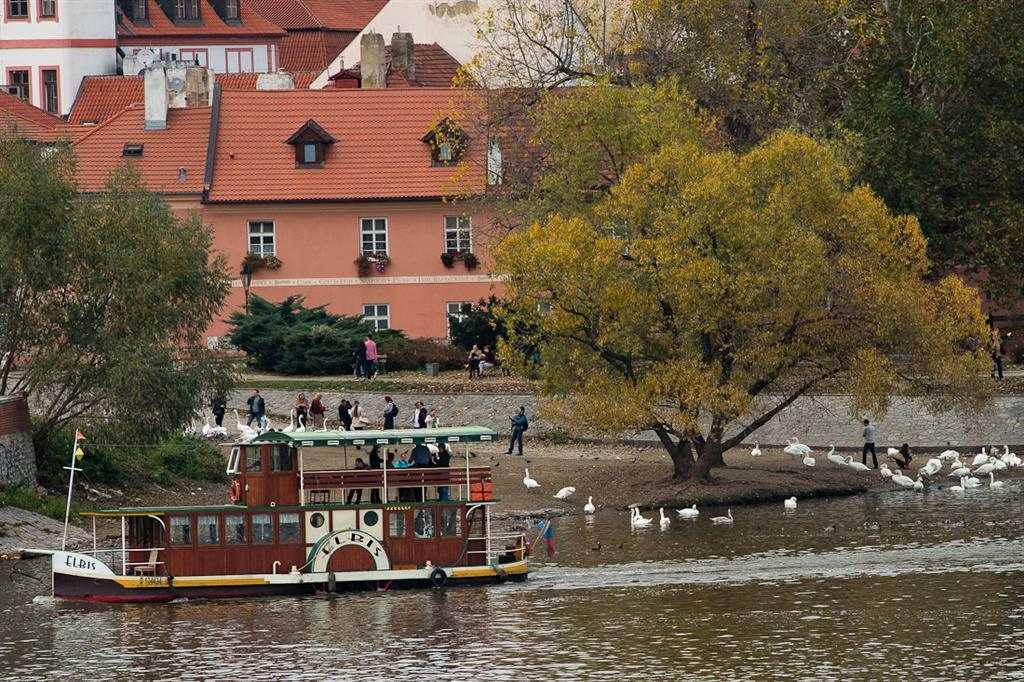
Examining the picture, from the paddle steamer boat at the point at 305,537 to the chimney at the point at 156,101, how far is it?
40241 millimetres

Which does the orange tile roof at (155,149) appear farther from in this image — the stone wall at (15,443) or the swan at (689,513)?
the swan at (689,513)

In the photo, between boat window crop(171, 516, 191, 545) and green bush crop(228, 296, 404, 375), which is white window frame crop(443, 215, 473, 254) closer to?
green bush crop(228, 296, 404, 375)

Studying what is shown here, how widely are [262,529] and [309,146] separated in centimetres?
3937

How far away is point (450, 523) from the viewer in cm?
4766

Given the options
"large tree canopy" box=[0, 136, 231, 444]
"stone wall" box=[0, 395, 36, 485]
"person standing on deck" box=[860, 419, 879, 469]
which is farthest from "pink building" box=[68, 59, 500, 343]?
"stone wall" box=[0, 395, 36, 485]

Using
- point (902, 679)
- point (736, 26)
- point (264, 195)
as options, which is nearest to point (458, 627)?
point (902, 679)

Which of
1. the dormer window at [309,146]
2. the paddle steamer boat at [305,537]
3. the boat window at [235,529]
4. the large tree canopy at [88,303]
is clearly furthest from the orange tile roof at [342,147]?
the boat window at [235,529]

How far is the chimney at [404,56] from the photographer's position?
3979 inches

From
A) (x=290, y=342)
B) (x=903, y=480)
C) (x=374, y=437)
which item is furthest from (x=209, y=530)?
(x=290, y=342)

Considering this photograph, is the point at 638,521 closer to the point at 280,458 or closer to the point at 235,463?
the point at 280,458

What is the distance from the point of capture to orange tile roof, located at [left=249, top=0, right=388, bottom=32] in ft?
501

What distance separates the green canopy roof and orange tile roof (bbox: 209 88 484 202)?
3413 cm

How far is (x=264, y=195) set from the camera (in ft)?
274

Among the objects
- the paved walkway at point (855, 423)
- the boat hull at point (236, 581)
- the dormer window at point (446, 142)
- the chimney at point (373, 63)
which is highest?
the chimney at point (373, 63)
